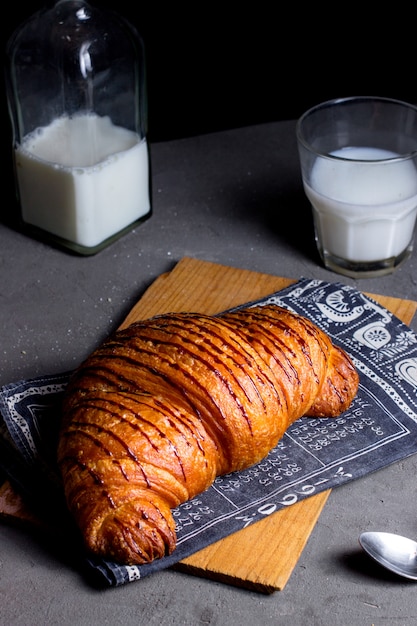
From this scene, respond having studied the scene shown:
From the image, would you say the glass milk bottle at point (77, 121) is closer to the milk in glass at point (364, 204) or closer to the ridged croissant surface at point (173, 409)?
the milk in glass at point (364, 204)

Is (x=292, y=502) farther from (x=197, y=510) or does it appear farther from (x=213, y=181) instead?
(x=213, y=181)

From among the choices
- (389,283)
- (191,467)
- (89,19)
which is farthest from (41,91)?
(191,467)

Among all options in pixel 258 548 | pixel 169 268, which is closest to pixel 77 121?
pixel 169 268

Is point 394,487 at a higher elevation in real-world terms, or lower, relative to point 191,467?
lower

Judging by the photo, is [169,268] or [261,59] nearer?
[169,268]

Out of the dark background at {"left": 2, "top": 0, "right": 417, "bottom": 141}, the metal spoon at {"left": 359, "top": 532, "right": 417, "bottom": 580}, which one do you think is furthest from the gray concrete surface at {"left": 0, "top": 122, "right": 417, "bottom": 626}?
the dark background at {"left": 2, "top": 0, "right": 417, "bottom": 141}

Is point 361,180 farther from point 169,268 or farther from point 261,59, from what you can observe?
point 261,59

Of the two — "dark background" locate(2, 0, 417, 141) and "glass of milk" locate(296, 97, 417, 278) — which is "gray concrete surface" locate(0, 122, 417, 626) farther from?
"dark background" locate(2, 0, 417, 141)
